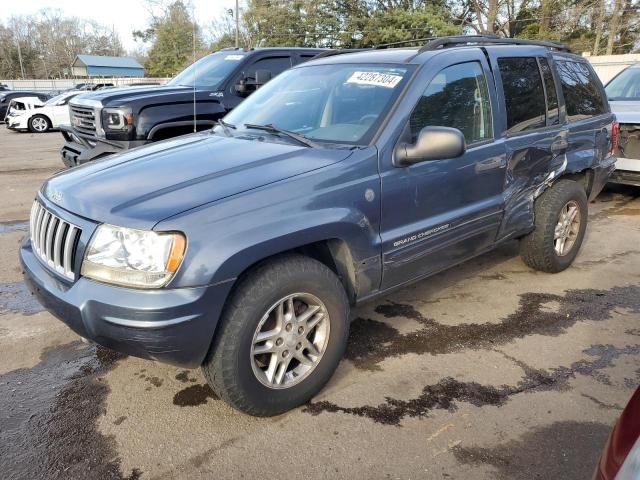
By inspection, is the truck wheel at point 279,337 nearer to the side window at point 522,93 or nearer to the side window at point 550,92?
the side window at point 522,93

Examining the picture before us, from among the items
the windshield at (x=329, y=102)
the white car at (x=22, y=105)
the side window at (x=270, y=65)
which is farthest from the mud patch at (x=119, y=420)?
the white car at (x=22, y=105)

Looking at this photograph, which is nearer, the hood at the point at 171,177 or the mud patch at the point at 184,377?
the hood at the point at 171,177

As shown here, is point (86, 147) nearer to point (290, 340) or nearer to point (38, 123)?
point (290, 340)

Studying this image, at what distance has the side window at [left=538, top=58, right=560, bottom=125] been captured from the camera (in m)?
4.25

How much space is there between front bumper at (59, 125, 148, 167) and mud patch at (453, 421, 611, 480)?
195 inches

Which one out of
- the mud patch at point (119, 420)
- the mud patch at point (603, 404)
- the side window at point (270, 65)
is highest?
the side window at point (270, 65)

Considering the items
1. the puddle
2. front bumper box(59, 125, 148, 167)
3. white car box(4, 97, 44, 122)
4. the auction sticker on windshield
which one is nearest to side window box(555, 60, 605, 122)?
the auction sticker on windshield

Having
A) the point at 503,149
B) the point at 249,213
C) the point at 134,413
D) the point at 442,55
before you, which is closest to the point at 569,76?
the point at 503,149

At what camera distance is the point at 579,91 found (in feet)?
15.4

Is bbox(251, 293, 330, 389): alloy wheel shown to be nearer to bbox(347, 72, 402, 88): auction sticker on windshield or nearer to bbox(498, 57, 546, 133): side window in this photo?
bbox(347, 72, 402, 88): auction sticker on windshield

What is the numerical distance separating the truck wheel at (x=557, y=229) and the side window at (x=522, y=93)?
0.64m

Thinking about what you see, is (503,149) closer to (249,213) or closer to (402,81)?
(402,81)

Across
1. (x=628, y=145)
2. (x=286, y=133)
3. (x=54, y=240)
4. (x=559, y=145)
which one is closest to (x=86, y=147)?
(x=286, y=133)

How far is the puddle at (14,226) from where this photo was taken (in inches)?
236
